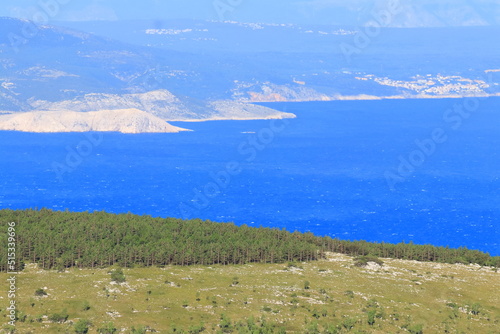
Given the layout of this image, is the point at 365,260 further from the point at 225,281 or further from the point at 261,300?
the point at 261,300

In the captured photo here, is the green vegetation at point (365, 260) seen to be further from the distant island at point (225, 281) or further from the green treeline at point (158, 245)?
the green treeline at point (158, 245)

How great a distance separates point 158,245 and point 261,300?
87.5 ft

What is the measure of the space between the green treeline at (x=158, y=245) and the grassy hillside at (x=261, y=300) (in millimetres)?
2639

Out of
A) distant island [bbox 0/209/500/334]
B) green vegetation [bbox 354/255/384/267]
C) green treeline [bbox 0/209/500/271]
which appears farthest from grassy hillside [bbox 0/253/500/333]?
green treeline [bbox 0/209/500/271]

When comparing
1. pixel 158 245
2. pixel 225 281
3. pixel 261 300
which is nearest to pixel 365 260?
pixel 225 281

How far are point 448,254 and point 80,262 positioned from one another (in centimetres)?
5520

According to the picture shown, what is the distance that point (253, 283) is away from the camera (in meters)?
100

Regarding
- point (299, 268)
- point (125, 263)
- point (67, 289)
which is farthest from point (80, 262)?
point (299, 268)

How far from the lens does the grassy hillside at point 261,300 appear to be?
273ft

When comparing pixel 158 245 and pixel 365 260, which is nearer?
pixel 158 245

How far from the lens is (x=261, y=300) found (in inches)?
3632

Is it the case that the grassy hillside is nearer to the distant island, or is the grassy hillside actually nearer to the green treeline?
the distant island

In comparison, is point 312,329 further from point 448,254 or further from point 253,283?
point 448,254

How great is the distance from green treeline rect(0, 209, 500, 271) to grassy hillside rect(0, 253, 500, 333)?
2.64 meters
